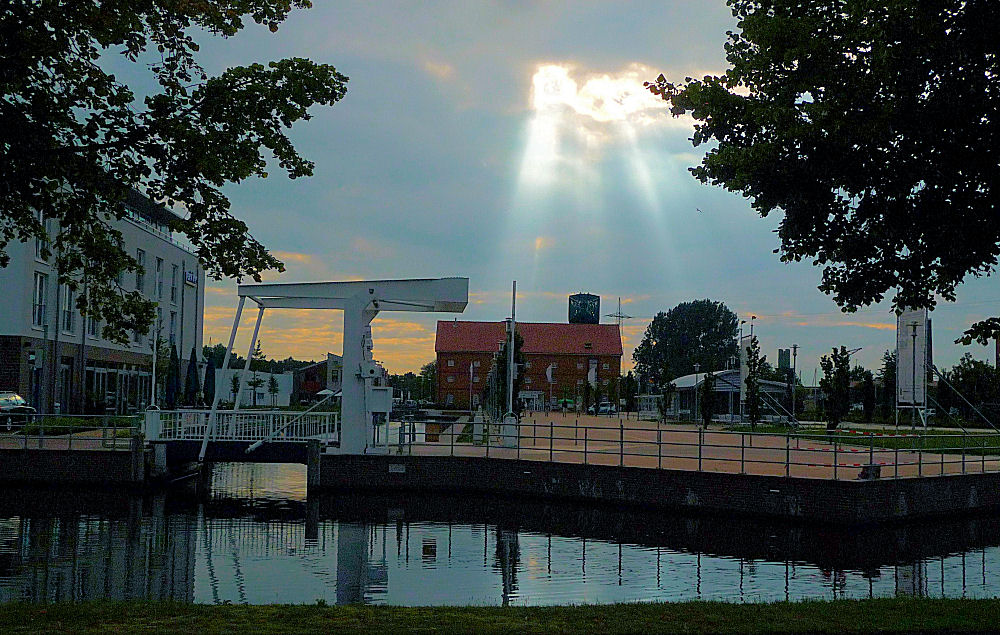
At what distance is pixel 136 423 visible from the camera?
2889 cm

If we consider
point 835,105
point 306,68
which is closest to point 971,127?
point 835,105

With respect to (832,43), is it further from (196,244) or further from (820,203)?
(196,244)

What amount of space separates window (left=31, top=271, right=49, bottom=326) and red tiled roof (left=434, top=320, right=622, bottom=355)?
66334mm

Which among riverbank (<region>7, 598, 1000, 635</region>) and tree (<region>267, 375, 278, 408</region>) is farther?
tree (<region>267, 375, 278, 408</region>)

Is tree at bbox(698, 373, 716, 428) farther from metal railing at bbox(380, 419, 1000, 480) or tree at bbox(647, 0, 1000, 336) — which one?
tree at bbox(647, 0, 1000, 336)

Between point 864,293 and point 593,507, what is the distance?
11.7 m

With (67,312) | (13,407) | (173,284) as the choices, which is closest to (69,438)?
(13,407)

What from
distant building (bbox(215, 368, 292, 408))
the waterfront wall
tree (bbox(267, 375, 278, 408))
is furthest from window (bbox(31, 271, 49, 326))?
tree (bbox(267, 375, 278, 408))

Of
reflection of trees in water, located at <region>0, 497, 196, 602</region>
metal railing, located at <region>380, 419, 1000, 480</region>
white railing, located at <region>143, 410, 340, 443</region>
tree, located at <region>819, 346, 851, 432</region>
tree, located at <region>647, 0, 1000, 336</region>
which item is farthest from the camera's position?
tree, located at <region>819, 346, 851, 432</region>

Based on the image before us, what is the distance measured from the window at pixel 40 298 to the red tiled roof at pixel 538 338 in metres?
66.3

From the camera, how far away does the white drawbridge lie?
25.4m

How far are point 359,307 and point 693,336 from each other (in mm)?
112595

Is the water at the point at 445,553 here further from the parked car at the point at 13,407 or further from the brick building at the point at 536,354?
the brick building at the point at 536,354

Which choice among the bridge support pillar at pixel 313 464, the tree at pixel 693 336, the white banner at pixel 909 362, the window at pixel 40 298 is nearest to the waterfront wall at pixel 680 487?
the bridge support pillar at pixel 313 464
